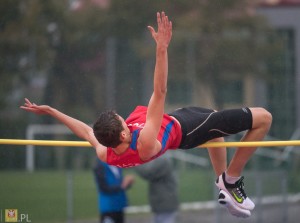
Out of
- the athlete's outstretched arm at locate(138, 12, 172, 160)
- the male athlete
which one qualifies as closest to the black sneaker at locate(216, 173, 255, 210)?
the male athlete

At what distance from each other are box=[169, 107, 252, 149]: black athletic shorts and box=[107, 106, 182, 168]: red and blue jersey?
58 mm

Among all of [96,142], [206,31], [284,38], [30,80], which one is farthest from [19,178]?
[96,142]

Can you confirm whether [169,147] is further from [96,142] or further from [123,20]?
[123,20]

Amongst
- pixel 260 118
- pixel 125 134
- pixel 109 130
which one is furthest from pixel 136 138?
pixel 260 118

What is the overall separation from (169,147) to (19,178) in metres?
4.22

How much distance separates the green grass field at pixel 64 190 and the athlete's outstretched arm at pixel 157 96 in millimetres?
4057

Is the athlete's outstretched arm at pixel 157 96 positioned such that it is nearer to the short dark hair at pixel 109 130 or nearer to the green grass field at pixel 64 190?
the short dark hair at pixel 109 130

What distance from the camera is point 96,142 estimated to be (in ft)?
20.5

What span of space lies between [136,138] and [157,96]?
368 mm

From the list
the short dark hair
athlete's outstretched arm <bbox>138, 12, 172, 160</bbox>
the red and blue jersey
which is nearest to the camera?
athlete's outstretched arm <bbox>138, 12, 172, 160</bbox>

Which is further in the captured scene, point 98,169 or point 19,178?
point 19,178

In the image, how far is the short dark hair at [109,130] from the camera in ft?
19.0

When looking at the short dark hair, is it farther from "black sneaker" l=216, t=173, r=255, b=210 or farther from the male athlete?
"black sneaker" l=216, t=173, r=255, b=210

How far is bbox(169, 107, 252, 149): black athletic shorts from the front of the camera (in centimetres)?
619
